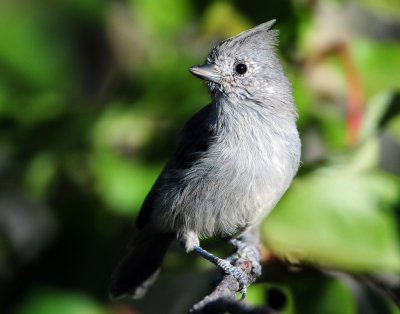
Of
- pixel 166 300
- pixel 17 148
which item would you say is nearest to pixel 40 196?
pixel 17 148

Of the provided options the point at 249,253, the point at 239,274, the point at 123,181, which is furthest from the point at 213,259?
the point at 123,181

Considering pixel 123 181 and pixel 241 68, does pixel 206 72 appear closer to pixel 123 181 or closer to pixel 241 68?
pixel 241 68

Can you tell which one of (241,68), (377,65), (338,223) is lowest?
(338,223)

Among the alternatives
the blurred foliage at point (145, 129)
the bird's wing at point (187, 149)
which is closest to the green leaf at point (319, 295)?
the blurred foliage at point (145, 129)

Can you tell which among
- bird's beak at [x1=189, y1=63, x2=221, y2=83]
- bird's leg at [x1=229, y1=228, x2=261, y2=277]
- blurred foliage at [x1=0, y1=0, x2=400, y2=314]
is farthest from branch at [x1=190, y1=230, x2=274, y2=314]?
bird's beak at [x1=189, y1=63, x2=221, y2=83]

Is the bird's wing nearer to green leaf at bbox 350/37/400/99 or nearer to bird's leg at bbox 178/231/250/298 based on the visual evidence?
bird's leg at bbox 178/231/250/298

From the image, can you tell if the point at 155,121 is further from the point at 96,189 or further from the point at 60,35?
the point at 60,35
